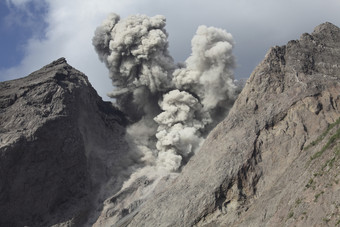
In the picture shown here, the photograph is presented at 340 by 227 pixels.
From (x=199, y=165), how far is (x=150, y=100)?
122 feet

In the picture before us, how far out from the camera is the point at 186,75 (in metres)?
83.4

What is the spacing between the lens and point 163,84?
85.4 metres

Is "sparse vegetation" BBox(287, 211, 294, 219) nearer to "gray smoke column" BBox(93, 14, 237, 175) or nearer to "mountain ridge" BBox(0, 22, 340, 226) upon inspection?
"mountain ridge" BBox(0, 22, 340, 226)

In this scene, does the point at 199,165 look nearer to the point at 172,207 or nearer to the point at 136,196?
the point at 172,207

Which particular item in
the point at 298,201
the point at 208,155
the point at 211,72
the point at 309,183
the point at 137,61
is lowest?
the point at 298,201

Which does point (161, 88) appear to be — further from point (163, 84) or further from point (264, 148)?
point (264, 148)

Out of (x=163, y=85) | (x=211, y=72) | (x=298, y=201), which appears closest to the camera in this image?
(x=298, y=201)

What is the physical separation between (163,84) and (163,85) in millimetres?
153

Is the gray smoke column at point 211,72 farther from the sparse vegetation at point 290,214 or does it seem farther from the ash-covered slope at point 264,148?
the sparse vegetation at point 290,214

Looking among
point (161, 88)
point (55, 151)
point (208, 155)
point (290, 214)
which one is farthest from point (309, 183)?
point (161, 88)

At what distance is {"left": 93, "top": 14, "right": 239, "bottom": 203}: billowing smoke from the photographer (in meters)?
76.9

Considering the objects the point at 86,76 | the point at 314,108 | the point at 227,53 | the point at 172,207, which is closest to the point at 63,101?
the point at 86,76

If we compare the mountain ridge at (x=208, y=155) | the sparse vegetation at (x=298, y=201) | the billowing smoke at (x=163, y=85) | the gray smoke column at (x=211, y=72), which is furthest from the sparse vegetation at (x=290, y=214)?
the gray smoke column at (x=211, y=72)

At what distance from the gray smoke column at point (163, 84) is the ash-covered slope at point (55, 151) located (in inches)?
226
